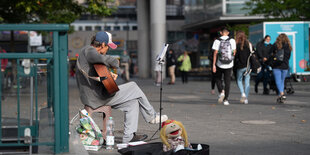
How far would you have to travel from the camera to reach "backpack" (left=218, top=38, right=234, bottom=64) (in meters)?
14.5

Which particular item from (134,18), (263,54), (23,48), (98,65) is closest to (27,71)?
(98,65)

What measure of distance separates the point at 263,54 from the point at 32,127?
1369cm

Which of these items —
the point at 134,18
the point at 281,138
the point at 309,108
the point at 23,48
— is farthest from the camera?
the point at 134,18

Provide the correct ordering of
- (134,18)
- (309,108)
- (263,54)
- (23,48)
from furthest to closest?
(134,18) < (23,48) < (263,54) < (309,108)

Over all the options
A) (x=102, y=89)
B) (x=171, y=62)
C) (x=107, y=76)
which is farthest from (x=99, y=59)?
(x=171, y=62)

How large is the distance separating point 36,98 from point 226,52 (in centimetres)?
894

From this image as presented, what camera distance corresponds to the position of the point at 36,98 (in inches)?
238

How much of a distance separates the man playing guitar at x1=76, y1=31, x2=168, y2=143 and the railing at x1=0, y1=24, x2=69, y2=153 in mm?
1469

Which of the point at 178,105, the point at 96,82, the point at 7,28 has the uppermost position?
the point at 7,28

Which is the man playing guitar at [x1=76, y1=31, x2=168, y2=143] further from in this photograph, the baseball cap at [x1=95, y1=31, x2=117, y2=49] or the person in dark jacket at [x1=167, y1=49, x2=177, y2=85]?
the person in dark jacket at [x1=167, y1=49, x2=177, y2=85]

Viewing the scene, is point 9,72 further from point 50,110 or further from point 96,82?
point 96,82

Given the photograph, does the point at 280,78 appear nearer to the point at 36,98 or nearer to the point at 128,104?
the point at 128,104

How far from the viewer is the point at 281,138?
27.2 feet

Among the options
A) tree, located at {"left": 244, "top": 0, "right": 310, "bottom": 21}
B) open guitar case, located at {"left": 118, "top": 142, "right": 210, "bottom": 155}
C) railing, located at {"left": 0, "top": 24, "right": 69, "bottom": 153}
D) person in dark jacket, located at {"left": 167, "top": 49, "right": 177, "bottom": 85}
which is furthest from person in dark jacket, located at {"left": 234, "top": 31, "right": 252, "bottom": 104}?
tree, located at {"left": 244, "top": 0, "right": 310, "bottom": 21}
